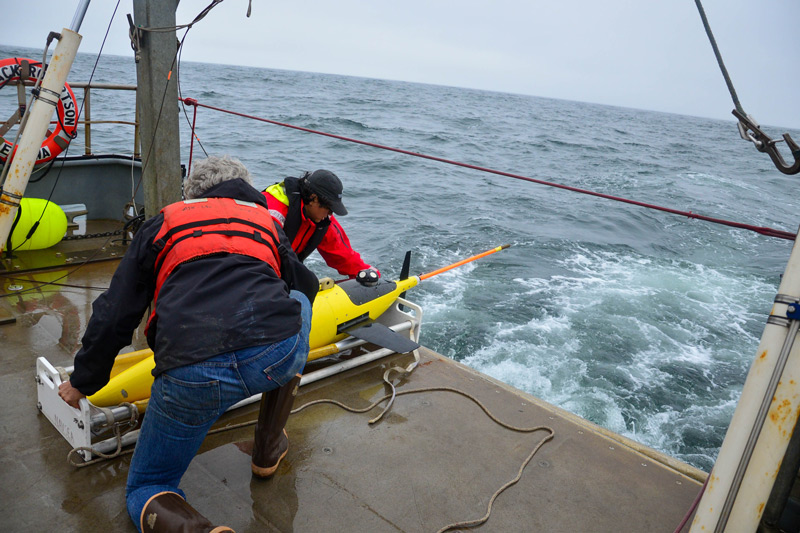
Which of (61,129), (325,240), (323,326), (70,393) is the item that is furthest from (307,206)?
(61,129)

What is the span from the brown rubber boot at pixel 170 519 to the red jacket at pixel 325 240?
154cm

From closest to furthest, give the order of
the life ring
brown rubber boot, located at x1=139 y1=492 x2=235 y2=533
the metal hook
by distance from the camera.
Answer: the metal hook
brown rubber boot, located at x1=139 y1=492 x2=235 y2=533
the life ring

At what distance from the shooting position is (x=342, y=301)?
389cm

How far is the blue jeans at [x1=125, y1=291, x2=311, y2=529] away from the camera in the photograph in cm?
191

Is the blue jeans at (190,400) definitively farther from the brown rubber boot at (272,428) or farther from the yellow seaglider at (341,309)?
the yellow seaglider at (341,309)

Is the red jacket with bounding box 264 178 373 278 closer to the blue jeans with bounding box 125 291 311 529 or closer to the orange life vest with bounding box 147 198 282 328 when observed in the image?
the orange life vest with bounding box 147 198 282 328

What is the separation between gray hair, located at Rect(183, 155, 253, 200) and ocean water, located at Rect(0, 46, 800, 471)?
16.8ft

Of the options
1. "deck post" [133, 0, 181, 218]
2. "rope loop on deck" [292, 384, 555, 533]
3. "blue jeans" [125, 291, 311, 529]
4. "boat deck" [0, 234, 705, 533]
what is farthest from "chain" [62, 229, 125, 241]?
"blue jeans" [125, 291, 311, 529]

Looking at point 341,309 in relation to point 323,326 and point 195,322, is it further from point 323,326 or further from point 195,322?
point 195,322

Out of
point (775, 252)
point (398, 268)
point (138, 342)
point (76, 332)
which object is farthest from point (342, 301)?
point (775, 252)

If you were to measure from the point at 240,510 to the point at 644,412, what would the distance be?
523 centimetres

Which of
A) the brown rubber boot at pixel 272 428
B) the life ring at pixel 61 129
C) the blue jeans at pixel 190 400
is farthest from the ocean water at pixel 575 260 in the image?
the blue jeans at pixel 190 400

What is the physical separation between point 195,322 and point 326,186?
1.53 metres

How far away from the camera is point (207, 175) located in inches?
85.8
